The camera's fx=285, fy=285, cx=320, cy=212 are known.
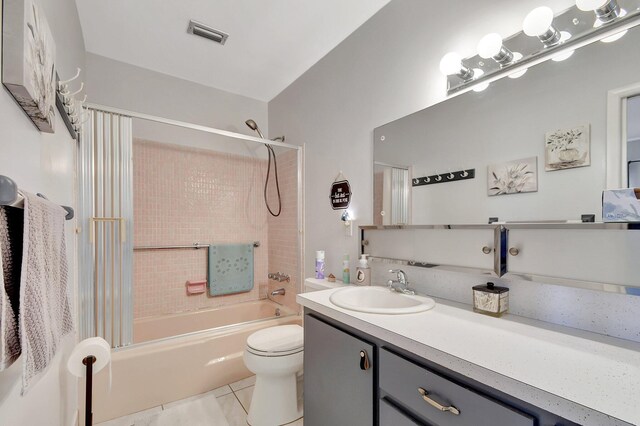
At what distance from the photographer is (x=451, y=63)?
137cm

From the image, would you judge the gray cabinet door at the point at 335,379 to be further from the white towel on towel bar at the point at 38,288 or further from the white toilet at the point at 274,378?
the white towel on towel bar at the point at 38,288

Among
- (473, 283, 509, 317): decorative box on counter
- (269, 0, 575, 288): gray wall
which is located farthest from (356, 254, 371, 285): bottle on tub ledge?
(473, 283, 509, 317): decorative box on counter

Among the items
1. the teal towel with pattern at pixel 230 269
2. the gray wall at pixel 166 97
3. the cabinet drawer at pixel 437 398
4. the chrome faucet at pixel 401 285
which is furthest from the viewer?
the teal towel with pattern at pixel 230 269

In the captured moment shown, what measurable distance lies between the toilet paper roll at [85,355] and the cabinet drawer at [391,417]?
1.07 meters

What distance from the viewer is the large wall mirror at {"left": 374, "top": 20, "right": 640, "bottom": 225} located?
958 millimetres

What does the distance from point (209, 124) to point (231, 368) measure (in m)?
2.13

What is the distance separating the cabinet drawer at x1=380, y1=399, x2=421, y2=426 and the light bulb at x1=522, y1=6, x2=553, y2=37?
56.9 inches

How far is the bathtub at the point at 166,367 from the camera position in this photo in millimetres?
1668

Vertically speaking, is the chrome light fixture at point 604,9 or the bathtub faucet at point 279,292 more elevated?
the chrome light fixture at point 604,9

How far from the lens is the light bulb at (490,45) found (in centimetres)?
121

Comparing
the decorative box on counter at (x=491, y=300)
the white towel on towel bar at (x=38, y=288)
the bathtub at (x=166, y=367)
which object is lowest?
the bathtub at (x=166, y=367)

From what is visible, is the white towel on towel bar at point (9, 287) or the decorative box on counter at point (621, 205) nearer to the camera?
the white towel on towel bar at point (9, 287)

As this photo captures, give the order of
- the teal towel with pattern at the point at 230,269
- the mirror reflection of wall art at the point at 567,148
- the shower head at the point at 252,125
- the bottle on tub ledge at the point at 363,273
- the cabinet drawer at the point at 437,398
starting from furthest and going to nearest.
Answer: the shower head at the point at 252,125 → the teal towel with pattern at the point at 230,269 → the bottle on tub ledge at the point at 363,273 → the mirror reflection of wall art at the point at 567,148 → the cabinet drawer at the point at 437,398

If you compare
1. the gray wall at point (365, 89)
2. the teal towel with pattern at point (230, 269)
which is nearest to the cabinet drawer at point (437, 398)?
the gray wall at point (365, 89)
